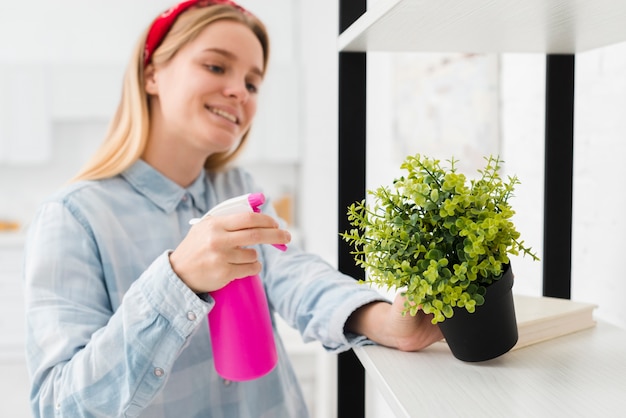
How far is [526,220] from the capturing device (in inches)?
52.1

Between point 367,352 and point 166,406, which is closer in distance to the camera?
point 367,352

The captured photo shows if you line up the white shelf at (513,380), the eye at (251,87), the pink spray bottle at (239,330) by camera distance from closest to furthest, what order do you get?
the white shelf at (513,380), the pink spray bottle at (239,330), the eye at (251,87)

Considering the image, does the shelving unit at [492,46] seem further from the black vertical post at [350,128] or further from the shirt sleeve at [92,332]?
the shirt sleeve at [92,332]

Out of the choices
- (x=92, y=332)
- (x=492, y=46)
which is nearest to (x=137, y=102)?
(x=92, y=332)

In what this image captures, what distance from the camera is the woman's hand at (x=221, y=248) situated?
79cm

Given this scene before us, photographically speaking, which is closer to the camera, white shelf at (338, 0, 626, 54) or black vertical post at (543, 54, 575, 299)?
white shelf at (338, 0, 626, 54)

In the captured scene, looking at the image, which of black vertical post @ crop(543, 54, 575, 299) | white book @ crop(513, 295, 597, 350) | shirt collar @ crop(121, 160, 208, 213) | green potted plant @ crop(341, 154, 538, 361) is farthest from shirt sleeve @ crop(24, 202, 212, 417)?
black vertical post @ crop(543, 54, 575, 299)

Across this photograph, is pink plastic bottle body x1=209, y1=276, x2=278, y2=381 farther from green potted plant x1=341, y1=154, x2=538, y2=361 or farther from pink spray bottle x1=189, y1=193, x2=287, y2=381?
green potted plant x1=341, y1=154, x2=538, y2=361

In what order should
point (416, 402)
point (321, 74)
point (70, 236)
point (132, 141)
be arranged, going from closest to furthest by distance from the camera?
point (416, 402) < point (70, 236) < point (132, 141) < point (321, 74)

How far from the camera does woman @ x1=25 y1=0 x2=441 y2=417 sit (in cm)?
84

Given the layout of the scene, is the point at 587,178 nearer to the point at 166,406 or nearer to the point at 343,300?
the point at 343,300

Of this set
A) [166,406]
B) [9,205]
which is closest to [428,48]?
[166,406]

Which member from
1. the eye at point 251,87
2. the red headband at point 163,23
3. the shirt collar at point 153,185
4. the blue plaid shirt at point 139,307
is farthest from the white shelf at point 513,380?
the red headband at point 163,23

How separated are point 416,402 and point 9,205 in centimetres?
428
